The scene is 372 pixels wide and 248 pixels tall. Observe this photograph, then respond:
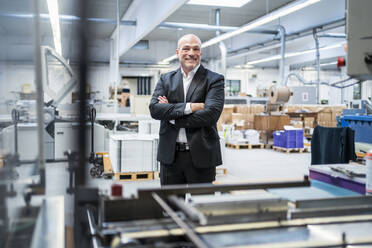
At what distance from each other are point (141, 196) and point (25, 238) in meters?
0.36

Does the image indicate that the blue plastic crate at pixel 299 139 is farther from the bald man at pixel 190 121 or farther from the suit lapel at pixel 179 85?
the suit lapel at pixel 179 85

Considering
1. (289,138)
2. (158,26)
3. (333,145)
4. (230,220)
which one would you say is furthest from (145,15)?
(230,220)

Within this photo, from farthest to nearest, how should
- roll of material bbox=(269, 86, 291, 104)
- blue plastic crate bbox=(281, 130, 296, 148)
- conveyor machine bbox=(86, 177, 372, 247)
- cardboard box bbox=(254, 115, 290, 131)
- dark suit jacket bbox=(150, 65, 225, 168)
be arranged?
cardboard box bbox=(254, 115, 290, 131)
roll of material bbox=(269, 86, 291, 104)
blue plastic crate bbox=(281, 130, 296, 148)
dark suit jacket bbox=(150, 65, 225, 168)
conveyor machine bbox=(86, 177, 372, 247)

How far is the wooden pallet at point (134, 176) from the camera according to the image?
18.1 feet

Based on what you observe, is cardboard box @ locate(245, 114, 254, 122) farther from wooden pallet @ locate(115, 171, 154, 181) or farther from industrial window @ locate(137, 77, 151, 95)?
industrial window @ locate(137, 77, 151, 95)

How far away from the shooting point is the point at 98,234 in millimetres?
907

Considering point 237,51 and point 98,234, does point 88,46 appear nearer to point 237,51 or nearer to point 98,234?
point 98,234

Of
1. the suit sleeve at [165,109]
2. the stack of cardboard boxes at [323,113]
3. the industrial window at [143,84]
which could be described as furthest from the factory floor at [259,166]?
the industrial window at [143,84]

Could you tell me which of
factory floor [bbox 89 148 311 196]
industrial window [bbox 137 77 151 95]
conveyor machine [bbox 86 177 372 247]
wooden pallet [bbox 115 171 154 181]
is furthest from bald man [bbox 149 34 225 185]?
industrial window [bbox 137 77 151 95]

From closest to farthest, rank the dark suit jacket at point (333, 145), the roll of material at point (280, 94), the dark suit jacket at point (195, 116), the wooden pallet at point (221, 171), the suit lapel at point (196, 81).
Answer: the dark suit jacket at point (195, 116) < the suit lapel at point (196, 81) < the dark suit jacket at point (333, 145) < the wooden pallet at point (221, 171) < the roll of material at point (280, 94)

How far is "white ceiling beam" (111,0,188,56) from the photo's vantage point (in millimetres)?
6790

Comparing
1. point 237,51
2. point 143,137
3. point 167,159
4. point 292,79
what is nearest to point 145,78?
point 237,51

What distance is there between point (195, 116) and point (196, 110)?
47 mm

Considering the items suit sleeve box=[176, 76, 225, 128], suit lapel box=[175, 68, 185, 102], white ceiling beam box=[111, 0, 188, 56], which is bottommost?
suit sleeve box=[176, 76, 225, 128]
